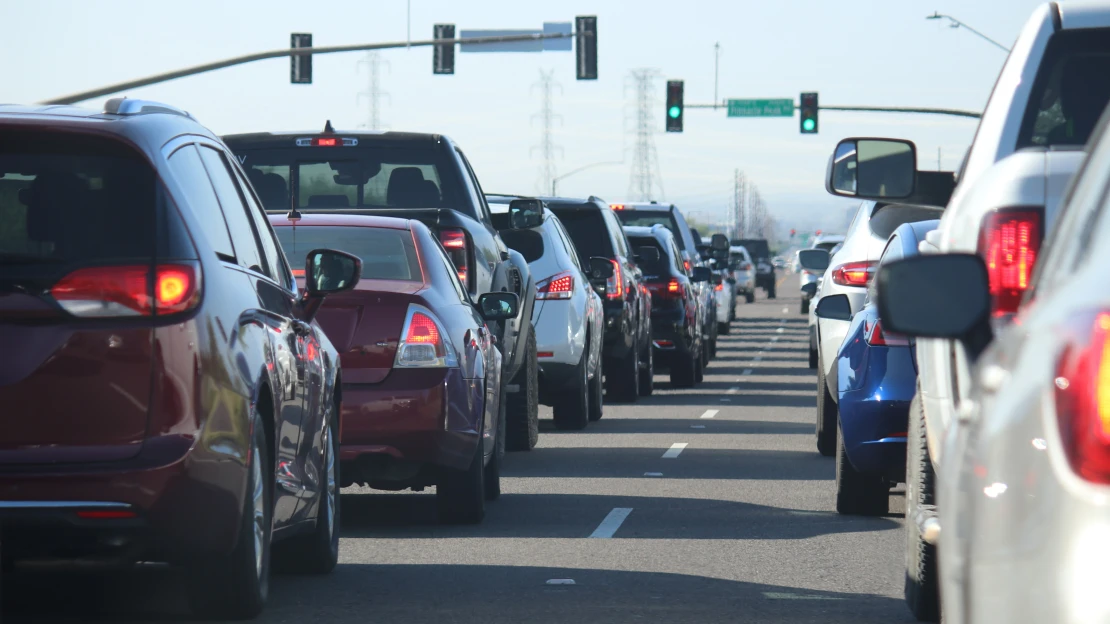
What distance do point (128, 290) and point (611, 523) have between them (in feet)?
15.4

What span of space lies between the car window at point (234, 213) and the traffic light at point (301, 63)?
31834 millimetres

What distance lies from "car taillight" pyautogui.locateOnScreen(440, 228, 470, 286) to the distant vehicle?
371cm

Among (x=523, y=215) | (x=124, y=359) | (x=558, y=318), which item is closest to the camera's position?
(x=124, y=359)

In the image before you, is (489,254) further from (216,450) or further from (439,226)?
(216,450)

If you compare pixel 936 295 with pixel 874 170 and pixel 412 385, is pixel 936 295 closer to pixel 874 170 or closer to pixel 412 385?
pixel 874 170

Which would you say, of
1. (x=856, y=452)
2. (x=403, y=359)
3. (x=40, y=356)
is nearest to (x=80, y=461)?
(x=40, y=356)

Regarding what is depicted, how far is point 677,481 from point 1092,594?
33.4 ft

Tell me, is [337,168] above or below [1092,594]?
above

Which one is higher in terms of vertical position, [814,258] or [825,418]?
[814,258]

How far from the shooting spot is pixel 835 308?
10.9m

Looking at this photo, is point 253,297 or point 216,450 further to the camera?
point 253,297

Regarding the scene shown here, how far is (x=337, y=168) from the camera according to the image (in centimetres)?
1355

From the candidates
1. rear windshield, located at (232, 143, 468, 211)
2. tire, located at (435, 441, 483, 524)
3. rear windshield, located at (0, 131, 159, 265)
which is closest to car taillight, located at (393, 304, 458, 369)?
tire, located at (435, 441, 483, 524)

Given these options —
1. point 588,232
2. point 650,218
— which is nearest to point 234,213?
point 588,232
